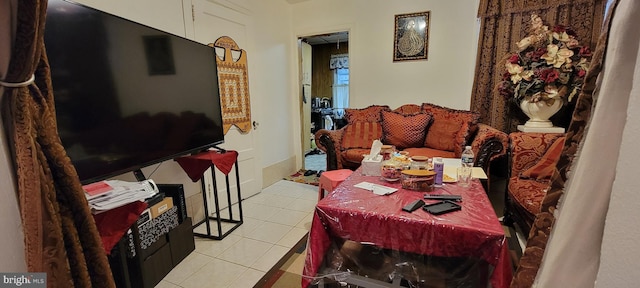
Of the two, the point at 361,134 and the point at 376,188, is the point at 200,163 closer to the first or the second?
the point at 376,188

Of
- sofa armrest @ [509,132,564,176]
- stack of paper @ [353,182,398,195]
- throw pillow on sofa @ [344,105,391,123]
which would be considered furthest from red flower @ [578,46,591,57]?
stack of paper @ [353,182,398,195]

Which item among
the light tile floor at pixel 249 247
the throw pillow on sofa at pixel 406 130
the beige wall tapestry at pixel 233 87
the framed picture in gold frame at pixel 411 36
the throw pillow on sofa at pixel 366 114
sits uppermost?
the framed picture in gold frame at pixel 411 36

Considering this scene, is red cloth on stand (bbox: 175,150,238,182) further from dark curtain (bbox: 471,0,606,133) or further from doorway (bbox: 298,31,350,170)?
doorway (bbox: 298,31,350,170)

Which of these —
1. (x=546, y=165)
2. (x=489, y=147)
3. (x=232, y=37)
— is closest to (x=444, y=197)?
(x=546, y=165)

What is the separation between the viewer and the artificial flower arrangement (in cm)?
235

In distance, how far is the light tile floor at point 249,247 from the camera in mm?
1770

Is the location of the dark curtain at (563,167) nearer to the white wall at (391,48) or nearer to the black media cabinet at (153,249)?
the black media cabinet at (153,249)

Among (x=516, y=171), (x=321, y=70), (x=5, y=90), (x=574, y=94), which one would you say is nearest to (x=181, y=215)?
(x=5, y=90)

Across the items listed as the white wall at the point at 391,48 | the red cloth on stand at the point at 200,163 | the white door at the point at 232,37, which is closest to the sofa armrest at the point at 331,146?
the white door at the point at 232,37

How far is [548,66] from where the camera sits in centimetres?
240

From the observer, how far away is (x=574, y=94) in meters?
2.36

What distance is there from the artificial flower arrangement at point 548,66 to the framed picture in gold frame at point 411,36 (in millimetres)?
1034

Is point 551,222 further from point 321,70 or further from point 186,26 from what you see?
point 321,70

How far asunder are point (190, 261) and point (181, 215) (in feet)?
1.08
